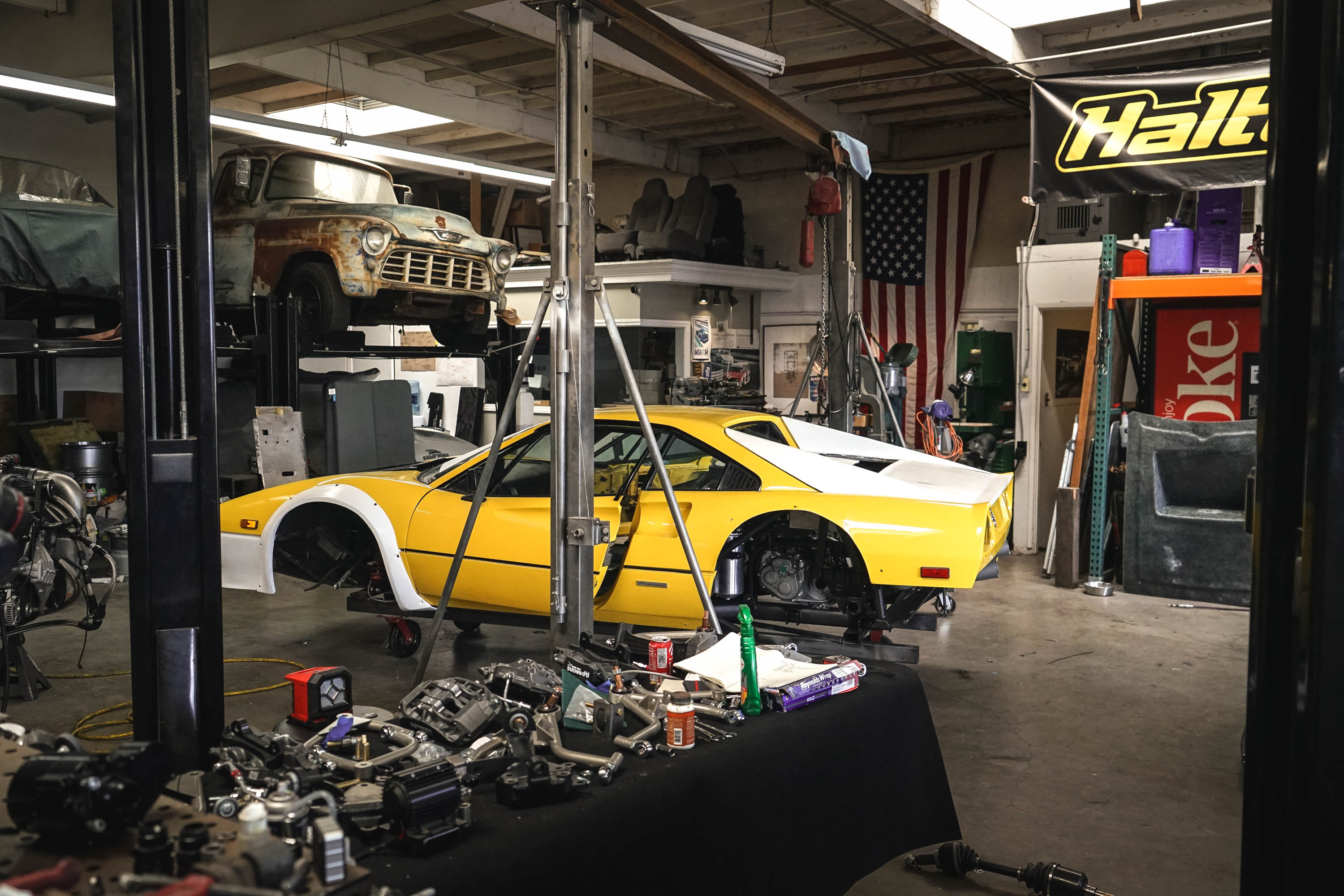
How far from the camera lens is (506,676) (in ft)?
9.72

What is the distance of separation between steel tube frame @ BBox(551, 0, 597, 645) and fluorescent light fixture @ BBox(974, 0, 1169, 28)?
4.98 metres

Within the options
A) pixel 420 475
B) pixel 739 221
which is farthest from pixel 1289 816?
pixel 739 221

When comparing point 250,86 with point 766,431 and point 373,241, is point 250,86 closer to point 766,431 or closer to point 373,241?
point 373,241

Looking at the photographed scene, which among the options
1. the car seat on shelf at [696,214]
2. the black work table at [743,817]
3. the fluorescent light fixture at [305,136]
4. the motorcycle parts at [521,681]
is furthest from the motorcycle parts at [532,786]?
the car seat on shelf at [696,214]

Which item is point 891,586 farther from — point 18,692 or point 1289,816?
point 18,692

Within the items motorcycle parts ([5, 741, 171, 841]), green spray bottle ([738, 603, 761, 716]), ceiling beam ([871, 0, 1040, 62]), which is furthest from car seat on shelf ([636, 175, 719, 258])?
motorcycle parts ([5, 741, 171, 841])

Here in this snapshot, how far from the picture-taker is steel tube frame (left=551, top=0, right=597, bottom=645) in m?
4.29

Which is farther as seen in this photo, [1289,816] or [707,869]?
[707,869]

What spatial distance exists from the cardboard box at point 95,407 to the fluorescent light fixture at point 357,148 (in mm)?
3175

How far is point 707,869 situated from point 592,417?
2.28m

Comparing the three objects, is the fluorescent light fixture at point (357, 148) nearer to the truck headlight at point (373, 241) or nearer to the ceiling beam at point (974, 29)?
the truck headlight at point (373, 241)

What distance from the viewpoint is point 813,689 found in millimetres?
3016

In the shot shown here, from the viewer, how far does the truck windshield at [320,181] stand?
8.74 meters

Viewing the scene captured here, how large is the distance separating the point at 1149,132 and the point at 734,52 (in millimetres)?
4105
